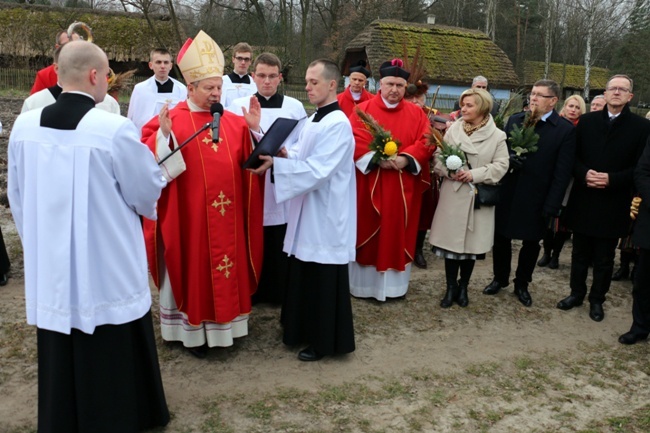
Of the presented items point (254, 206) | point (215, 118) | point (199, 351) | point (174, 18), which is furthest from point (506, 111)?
point (174, 18)

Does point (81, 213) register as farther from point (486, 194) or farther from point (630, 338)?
point (630, 338)

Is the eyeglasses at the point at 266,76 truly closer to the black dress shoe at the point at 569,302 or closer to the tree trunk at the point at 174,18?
the black dress shoe at the point at 569,302

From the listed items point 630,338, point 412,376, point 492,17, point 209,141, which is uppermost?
point 492,17

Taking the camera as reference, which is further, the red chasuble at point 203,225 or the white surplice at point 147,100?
the white surplice at point 147,100

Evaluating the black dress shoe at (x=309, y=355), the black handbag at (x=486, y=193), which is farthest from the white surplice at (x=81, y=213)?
the black handbag at (x=486, y=193)

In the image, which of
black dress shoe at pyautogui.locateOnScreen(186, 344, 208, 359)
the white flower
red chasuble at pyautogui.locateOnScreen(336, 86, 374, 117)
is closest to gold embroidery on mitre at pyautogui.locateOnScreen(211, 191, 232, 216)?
black dress shoe at pyautogui.locateOnScreen(186, 344, 208, 359)

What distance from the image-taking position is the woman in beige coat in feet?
17.3

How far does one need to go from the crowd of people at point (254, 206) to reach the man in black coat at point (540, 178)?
0.06 ft

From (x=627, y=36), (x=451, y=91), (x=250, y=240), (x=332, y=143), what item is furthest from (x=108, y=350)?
(x=627, y=36)

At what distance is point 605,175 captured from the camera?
205 inches

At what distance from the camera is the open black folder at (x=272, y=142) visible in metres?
4.02

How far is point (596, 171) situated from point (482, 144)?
113 centimetres

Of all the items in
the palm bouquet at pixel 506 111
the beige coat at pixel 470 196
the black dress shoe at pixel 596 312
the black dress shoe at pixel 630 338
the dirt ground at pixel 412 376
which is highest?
the palm bouquet at pixel 506 111

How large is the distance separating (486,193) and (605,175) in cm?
109
